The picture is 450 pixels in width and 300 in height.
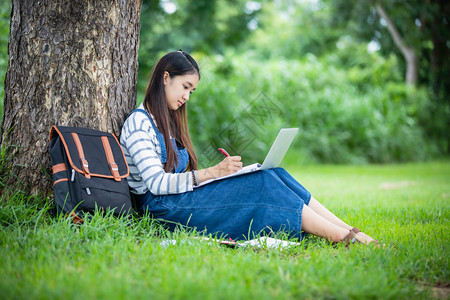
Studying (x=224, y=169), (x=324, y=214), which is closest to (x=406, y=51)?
(x=324, y=214)

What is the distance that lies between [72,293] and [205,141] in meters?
5.76

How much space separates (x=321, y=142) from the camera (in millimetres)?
8883

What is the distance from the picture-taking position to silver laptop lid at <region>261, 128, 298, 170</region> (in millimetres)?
2506

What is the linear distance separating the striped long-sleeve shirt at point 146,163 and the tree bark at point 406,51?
33.6ft

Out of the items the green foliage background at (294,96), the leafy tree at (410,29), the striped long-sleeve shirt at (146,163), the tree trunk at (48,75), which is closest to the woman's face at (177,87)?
the striped long-sleeve shirt at (146,163)

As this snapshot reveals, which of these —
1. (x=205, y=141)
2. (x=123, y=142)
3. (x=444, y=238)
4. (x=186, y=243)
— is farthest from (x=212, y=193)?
(x=205, y=141)

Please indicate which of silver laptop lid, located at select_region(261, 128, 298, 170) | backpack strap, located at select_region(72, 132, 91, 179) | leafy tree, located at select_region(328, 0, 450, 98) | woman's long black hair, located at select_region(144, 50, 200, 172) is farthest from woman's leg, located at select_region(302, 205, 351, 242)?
leafy tree, located at select_region(328, 0, 450, 98)

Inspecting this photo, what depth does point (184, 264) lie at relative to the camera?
210 centimetres

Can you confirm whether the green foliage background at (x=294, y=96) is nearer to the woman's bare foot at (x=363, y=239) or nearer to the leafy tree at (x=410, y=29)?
the leafy tree at (x=410, y=29)

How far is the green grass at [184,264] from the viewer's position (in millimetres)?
1752

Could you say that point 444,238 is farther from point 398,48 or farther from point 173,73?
point 398,48

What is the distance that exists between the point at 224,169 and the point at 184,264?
2.17 ft

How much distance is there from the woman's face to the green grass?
2.65ft

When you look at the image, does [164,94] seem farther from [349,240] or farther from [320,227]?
[349,240]
